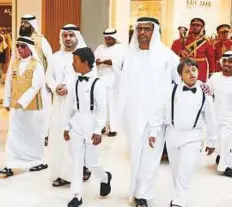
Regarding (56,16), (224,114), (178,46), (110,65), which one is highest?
(56,16)

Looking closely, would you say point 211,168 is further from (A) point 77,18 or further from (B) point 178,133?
(A) point 77,18

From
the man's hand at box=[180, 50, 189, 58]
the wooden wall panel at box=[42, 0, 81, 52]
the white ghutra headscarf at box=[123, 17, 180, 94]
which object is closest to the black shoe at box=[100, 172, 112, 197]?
the white ghutra headscarf at box=[123, 17, 180, 94]

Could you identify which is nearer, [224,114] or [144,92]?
[144,92]

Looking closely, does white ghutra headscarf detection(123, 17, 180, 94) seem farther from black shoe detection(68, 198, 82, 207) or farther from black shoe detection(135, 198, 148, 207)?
black shoe detection(68, 198, 82, 207)

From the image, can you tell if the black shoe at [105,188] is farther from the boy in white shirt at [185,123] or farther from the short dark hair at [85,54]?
the short dark hair at [85,54]

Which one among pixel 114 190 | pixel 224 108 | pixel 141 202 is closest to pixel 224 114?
Result: pixel 224 108

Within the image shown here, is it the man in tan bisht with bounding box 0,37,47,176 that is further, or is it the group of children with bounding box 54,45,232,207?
the man in tan bisht with bounding box 0,37,47,176

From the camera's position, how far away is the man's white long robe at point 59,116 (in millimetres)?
5016

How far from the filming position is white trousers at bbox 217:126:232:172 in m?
5.70

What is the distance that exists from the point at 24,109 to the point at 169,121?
1.88 metres

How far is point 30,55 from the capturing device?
5.39 m

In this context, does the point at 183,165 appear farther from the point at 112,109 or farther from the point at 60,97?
the point at 112,109

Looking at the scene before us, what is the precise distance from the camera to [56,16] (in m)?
9.52

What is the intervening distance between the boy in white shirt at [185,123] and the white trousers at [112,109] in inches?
146
